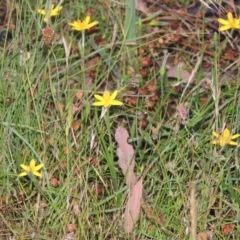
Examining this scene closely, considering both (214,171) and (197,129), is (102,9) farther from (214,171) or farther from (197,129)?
(214,171)

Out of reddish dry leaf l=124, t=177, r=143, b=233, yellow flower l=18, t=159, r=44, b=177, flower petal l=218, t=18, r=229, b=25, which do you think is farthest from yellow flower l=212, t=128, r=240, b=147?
yellow flower l=18, t=159, r=44, b=177

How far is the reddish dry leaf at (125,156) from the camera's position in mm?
2592

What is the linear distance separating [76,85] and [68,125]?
1.46 ft

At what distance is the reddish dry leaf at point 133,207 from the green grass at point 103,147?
0.02m

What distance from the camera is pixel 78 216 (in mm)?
2467

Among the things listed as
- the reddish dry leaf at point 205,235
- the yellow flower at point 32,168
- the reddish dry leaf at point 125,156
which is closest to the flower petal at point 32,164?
the yellow flower at point 32,168

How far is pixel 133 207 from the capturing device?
8.19ft

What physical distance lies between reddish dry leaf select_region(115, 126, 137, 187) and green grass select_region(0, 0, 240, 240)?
0.03 metres

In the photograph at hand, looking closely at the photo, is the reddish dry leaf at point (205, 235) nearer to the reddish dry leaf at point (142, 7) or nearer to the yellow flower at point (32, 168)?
the yellow flower at point (32, 168)

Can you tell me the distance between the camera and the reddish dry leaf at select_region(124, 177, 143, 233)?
247 centimetres

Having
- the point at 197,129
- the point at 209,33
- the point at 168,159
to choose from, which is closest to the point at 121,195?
the point at 168,159

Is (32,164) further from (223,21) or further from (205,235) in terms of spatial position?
(223,21)

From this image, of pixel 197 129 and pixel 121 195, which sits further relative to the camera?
pixel 197 129

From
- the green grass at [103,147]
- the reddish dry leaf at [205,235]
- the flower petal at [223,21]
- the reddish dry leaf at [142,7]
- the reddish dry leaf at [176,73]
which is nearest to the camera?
the reddish dry leaf at [205,235]
